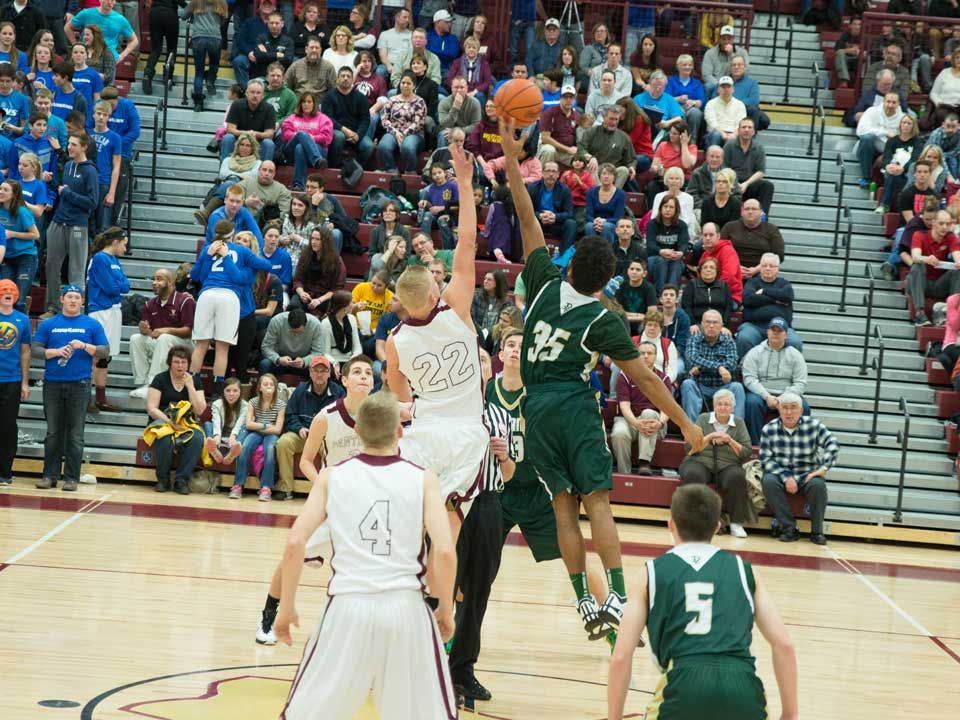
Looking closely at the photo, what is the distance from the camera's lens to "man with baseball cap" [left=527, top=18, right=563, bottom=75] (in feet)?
58.0

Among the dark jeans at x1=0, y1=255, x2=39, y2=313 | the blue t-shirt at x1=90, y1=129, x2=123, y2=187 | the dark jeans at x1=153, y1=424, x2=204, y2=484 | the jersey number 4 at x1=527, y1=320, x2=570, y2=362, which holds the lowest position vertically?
the dark jeans at x1=153, y1=424, x2=204, y2=484

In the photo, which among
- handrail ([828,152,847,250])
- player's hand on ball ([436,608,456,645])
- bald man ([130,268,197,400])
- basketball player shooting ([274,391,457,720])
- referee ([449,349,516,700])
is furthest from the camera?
handrail ([828,152,847,250])

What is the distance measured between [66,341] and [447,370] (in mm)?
6881

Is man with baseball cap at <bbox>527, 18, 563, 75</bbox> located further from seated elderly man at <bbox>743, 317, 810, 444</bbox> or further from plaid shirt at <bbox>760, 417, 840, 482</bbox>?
plaid shirt at <bbox>760, 417, 840, 482</bbox>

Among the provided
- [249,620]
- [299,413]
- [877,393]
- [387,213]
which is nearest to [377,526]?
[249,620]

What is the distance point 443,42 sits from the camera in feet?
57.8

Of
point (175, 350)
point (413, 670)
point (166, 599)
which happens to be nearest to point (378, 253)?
point (175, 350)

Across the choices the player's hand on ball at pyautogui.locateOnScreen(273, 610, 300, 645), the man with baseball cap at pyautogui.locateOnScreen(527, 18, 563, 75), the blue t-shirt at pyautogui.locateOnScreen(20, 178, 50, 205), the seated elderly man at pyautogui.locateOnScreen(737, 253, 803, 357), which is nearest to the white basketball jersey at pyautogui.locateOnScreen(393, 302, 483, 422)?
the player's hand on ball at pyautogui.locateOnScreen(273, 610, 300, 645)

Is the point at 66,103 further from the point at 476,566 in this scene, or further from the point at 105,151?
the point at 476,566

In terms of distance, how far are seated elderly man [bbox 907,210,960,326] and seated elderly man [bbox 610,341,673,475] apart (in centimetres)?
388

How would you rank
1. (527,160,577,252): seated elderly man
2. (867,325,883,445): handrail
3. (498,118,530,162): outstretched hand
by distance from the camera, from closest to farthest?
(498,118,530,162): outstretched hand
(867,325,883,445): handrail
(527,160,577,252): seated elderly man

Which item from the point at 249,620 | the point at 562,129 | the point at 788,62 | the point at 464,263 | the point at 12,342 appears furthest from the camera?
the point at 788,62

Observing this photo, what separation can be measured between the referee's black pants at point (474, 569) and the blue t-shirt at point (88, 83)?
35.0 ft

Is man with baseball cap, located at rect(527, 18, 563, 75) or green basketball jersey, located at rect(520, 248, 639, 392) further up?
man with baseball cap, located at rect(527, 18, 563, 75)
